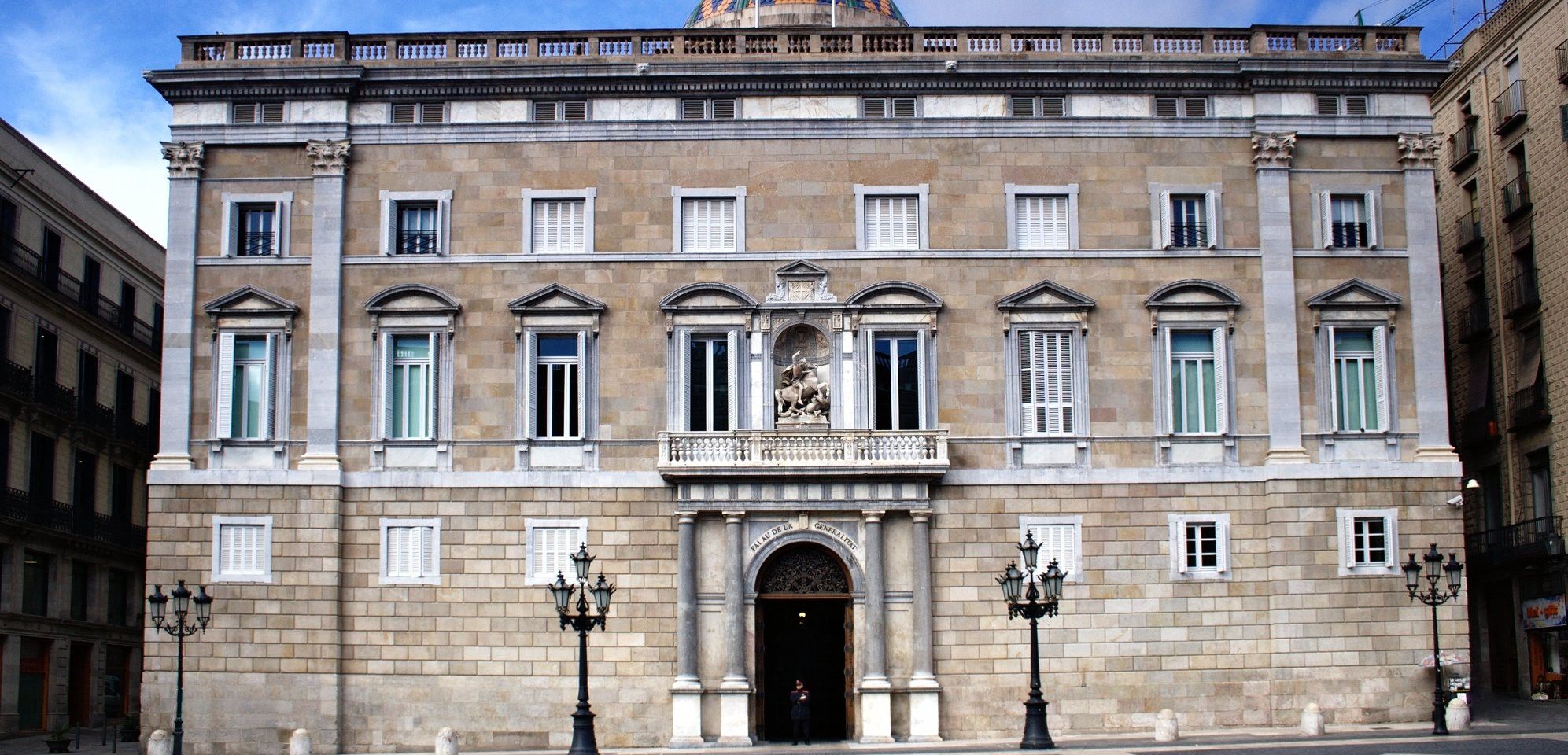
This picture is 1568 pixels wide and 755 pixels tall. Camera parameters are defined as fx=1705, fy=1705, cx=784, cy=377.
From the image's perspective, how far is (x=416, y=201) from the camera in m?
39.7

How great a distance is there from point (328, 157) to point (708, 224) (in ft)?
29.3

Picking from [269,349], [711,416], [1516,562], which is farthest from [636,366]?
[1516,562]

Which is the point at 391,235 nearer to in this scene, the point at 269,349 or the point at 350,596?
the point at 269,349

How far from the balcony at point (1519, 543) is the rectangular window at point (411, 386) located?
25.0m

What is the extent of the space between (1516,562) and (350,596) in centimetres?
2963

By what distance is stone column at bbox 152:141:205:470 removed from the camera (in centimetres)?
3853

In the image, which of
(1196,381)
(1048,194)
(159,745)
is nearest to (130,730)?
(159,745)

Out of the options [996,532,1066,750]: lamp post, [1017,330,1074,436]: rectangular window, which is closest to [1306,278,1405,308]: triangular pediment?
[1017,330,1074,436]: rectangular window

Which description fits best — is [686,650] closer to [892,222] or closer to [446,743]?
[446,743]

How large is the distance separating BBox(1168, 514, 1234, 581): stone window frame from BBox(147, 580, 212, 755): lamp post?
21.0m

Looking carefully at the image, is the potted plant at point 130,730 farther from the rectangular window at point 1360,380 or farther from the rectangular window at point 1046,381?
the rectangular window at point 1360,380

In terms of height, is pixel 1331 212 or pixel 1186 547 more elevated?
pixel 1331 212

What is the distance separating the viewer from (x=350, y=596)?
3819cm

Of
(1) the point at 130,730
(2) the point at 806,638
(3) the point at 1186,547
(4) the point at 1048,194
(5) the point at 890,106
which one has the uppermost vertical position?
(5) the point at 890,106
